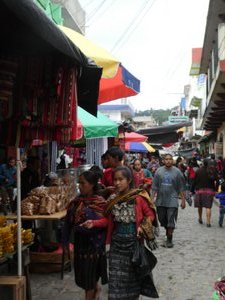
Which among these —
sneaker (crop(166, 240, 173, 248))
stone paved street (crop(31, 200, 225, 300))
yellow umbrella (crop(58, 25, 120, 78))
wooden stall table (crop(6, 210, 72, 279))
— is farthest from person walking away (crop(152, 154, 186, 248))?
yellow umbrella (crop(58, 25, 120, 78))

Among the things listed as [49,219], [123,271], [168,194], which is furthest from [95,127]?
[123,271]

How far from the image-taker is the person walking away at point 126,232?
450cm

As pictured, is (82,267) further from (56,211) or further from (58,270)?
(58,270)

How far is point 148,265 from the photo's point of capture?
448 cm

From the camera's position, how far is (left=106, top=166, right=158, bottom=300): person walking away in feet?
14.8

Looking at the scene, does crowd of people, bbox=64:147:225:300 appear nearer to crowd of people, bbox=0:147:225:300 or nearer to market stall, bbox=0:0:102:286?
crowd of people, bbox=0:147:225:300

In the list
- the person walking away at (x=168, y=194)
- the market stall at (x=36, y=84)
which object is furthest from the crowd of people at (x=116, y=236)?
the person walking away at (x=168, y=194)

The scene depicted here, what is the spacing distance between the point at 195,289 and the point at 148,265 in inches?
67.3

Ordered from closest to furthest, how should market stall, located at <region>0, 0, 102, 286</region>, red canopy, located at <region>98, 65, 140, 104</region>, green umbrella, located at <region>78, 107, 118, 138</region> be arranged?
market stall, located at <region>0, 0, 102, 286</region> < red canopy, located at <region>98, 65, 140, 104</region> < green umbrella, located at <region>78, 107, 118, 138</region>

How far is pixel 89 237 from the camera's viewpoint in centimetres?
466

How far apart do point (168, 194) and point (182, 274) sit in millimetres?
2176

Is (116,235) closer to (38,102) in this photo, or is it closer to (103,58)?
(38,102)

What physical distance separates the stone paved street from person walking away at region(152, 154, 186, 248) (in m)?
0.48

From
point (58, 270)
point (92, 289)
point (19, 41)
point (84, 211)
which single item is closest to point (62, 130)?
point (84, 211)
